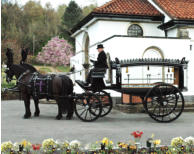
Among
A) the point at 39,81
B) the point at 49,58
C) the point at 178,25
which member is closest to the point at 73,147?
the point at 39,81

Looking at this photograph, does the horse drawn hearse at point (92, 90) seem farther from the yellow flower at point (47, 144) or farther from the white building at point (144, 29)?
the white building at point (144, 29)

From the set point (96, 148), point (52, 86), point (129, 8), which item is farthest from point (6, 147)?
point (129, 8)

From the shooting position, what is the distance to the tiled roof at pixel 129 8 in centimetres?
1784

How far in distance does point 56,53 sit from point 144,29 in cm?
3817

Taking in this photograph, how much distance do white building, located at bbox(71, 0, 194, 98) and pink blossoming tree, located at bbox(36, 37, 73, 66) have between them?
33.5 metres

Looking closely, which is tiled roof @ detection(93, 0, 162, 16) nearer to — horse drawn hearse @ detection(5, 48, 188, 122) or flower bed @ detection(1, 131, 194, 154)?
horse drawn hearse @ detection(5, 48, 188, 122)

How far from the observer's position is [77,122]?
9617mm

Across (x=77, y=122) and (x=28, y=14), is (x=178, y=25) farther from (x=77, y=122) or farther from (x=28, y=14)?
(x=28, y=14)

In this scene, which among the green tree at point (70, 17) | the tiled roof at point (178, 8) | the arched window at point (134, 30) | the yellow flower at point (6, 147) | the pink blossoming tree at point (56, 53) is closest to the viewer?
the yellow flower at point (6, 147)

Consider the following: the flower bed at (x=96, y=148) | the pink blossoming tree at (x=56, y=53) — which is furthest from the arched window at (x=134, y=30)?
the pink blossoming tree at (x=56, y=53)

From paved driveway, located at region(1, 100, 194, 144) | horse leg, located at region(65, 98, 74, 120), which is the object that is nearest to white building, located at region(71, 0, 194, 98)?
horse leg, located at region(65, 98, 74, 120)

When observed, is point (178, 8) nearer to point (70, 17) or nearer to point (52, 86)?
point (52, 86)

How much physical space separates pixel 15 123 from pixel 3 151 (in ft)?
15.1

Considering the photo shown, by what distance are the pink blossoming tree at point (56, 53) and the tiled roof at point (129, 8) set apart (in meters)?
35.6
